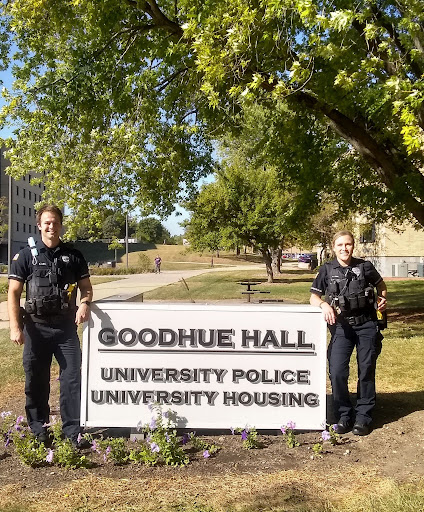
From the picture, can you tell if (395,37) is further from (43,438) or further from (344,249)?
(43,438)

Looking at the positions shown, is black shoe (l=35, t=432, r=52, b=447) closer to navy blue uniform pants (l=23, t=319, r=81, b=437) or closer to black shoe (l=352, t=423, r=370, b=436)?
navy blue uniform pants (l=23, t=319, r=81, b=437)

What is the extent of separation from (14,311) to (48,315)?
0.26 meters

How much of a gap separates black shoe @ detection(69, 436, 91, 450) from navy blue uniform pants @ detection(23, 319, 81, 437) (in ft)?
0.13

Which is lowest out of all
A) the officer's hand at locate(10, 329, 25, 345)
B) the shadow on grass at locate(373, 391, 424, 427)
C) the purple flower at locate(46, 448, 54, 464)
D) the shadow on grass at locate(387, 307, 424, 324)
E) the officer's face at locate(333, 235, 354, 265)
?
the shadow on grass at locate(387, 307, 424, 324)

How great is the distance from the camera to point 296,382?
15.2ft

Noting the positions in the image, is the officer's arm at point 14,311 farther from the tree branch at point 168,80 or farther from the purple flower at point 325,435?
the tree branch at point 168,80

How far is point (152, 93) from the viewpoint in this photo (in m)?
10.0

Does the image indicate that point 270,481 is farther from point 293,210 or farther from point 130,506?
point 293,210

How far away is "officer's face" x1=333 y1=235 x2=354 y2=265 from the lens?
15.0 ft

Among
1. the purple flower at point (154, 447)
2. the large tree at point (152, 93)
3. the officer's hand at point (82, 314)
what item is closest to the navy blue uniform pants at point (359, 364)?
the purple flower at point (154, 447)

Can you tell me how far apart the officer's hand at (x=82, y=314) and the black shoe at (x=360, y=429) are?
2.49 m

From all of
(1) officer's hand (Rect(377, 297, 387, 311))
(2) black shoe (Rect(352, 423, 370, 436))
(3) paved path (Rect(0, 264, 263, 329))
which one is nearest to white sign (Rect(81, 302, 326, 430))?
(2) black shoe (Rect(352, 423, 370, 436))

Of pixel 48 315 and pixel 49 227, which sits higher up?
pixel 49 227

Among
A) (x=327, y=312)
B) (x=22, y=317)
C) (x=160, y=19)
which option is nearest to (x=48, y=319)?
(x=22, y=317)
